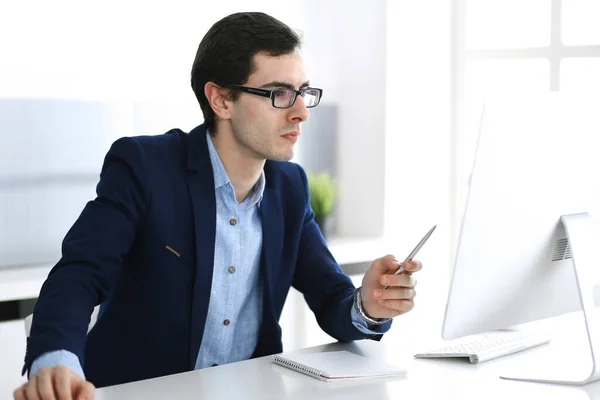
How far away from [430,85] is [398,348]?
2375 millimetres

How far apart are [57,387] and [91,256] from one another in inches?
15.3

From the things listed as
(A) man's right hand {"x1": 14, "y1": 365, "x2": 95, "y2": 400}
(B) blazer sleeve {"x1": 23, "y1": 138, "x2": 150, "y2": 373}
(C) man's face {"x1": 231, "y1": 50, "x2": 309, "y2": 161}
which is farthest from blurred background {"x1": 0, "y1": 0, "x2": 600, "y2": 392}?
(A) man's right hand {"x1": 14, "y1": 365, "x2": 95, "y2": 400}

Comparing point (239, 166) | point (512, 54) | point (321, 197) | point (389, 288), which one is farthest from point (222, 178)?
point (512, 54)

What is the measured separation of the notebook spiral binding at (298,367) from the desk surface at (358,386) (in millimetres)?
15

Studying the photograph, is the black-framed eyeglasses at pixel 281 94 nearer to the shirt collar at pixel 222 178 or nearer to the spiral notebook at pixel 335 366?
the shirt collar at pixel 222 178

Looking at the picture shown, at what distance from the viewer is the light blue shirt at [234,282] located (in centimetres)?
205

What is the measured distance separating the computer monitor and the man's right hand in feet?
2.24

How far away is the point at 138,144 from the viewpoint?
2.02 m

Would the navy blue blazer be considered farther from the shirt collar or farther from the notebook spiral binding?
the notebook spiral binding

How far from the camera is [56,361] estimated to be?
152cm

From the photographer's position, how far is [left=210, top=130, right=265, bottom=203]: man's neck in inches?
82.3

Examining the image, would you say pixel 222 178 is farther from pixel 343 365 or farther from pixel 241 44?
pixel 343 365

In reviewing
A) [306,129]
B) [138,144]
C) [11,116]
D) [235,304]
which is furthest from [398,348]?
[306,129]

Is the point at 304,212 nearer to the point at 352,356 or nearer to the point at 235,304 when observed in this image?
the point at 235,304
